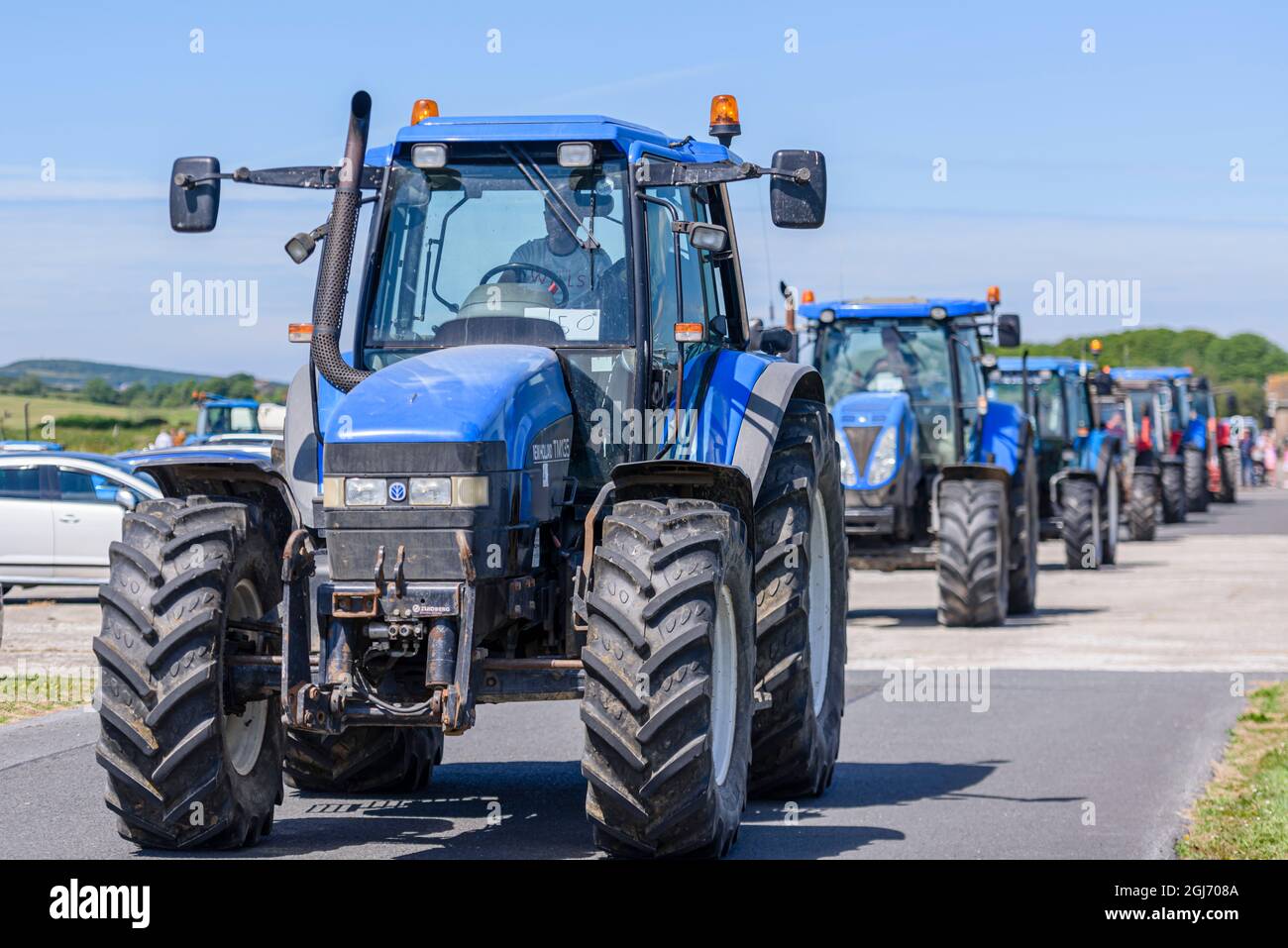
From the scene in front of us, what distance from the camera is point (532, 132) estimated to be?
8.44m

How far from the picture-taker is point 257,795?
25.5ft

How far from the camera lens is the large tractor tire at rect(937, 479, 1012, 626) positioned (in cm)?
1812

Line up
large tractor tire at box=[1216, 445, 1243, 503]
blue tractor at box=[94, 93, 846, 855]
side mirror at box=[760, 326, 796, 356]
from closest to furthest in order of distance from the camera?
blue tractor at box=[94, 93, 846, 855] → side mirror at box=[760, 326, 796, 356] → large tractor tire at box=[1216, 445, 1243, 503]

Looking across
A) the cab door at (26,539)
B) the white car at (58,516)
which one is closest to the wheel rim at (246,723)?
the white car at (58,516)

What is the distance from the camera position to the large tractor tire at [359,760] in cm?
897

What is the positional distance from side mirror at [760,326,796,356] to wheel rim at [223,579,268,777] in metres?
3.45

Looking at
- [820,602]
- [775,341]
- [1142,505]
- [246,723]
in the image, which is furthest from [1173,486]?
[246,723]

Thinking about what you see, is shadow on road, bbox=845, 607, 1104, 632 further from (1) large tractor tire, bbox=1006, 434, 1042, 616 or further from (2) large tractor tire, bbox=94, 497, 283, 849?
(2) large tractor tire, bbox=94, 497, 283, 849

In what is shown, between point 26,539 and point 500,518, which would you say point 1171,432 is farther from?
point 500,518

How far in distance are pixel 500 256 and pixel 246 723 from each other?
222 cm

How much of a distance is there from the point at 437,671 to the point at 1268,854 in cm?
357

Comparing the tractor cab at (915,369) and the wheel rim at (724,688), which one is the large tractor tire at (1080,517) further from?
the wheel rim at (724,688)

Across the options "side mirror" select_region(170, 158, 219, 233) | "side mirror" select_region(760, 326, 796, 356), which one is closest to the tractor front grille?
"side mirror" select_region(760, 326, 796, 356)
